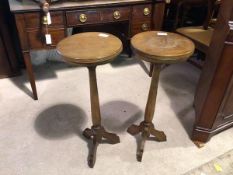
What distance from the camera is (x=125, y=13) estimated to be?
6.02 feet

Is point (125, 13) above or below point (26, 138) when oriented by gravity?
above

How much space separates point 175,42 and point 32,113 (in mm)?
1257

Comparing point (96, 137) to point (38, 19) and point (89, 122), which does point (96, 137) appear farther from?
point (38, 19)

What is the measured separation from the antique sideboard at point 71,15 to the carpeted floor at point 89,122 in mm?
292

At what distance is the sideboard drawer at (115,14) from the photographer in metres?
1.77

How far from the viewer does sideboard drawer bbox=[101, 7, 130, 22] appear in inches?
69.7

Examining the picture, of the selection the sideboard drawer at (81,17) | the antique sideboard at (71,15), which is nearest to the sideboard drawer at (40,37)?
the antique sideboard at (71,15)

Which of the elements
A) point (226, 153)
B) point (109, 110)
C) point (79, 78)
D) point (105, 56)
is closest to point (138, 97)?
point (109, 110)

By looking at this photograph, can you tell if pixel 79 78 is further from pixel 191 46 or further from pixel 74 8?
pixel 191 46

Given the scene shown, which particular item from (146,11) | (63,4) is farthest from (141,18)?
(63,4)

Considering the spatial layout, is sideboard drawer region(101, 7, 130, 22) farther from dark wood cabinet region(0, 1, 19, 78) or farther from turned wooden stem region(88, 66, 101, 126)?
dark wood cabinet region(0, 1, 19, 78)

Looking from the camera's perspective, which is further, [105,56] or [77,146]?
[77,146]

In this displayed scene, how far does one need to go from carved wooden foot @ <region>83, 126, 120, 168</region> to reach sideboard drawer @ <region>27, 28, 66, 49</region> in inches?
28.7

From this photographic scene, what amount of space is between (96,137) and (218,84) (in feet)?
2.76
